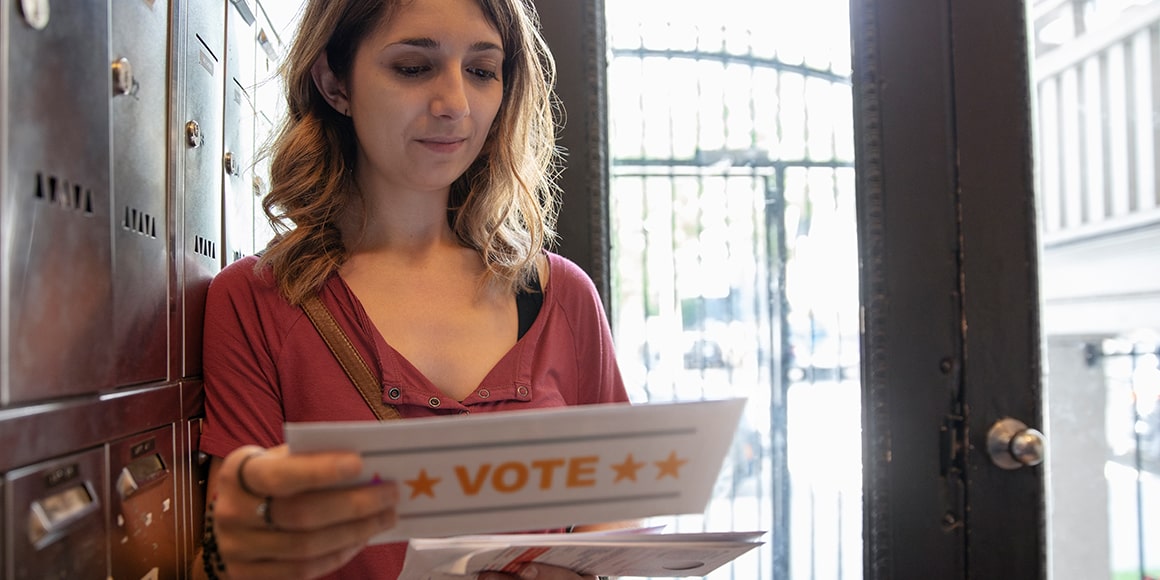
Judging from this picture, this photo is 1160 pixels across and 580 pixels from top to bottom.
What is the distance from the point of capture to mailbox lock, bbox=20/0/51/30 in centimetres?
61

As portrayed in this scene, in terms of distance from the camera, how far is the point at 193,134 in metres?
0.99

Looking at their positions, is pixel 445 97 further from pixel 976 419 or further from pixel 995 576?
pixel 995 576

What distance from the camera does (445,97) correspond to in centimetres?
108

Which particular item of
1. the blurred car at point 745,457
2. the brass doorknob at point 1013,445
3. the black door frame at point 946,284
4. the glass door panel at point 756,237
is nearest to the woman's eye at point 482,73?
the glass door panel at point 756,237

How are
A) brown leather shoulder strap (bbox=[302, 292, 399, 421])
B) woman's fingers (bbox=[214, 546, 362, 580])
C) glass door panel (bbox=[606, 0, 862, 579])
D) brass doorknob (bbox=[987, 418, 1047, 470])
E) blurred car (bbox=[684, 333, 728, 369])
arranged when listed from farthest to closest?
blurred car (bbox=[684, 333, 728, 369]) < glass door panel (bbox=[606, 0, 862, 579]) < brass doorknob (bbox=[987, 418, 1047, 470]) < brown leather shoulder strap (bbox=[302, 292, 399, 421]) < woman's fingers (bbox=[214, 546, 362, 580])

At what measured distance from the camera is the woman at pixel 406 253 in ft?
3.54

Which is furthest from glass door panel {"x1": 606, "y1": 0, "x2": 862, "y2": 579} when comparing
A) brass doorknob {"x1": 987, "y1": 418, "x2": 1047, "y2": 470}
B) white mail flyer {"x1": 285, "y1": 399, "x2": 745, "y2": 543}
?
white mail flyer {"x1": 285, "y1": 399, "x2": 745, "y2": 543}

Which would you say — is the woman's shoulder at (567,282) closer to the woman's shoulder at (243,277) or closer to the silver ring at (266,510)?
the woman's shoulder at (243,277)

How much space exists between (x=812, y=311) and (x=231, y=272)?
→ 1.03 metres

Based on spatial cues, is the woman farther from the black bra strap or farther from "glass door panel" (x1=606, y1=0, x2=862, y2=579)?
"glass door panel" (x1=606, y1=0, x2=862, y2=579)

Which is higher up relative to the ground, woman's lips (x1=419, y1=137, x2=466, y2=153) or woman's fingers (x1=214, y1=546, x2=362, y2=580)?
woman's lips (x1=419, y1=137, x2=466, y2=153)

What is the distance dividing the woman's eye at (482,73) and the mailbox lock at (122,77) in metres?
0.44

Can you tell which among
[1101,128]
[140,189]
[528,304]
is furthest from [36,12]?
[1101,128]

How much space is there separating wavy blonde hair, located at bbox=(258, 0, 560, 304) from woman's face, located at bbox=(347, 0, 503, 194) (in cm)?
4
